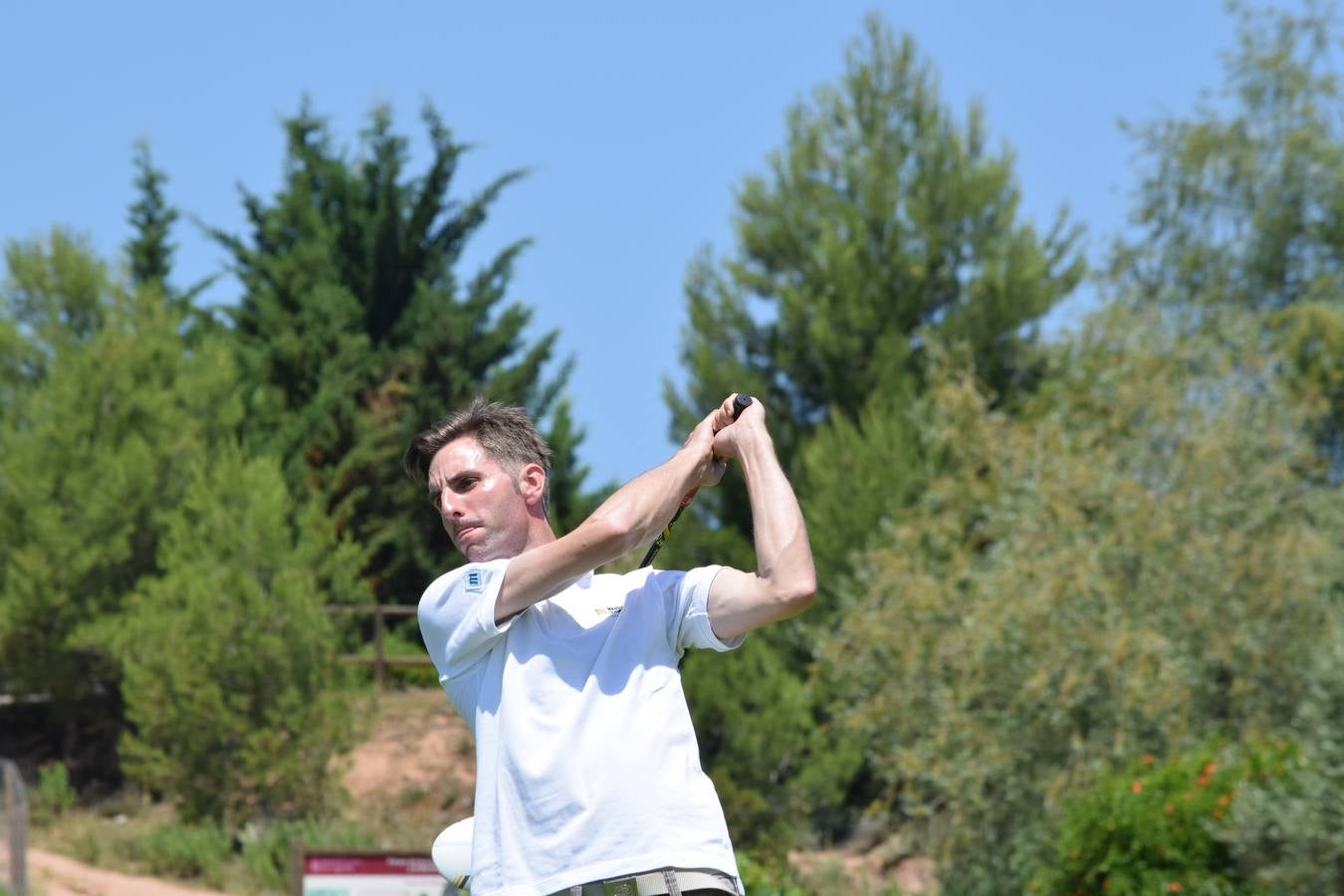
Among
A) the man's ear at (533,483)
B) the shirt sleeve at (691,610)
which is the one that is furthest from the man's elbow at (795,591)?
the man's ear at (533,483)

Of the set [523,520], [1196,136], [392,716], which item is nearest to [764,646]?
[392,716]

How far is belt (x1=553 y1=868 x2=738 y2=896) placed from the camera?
10.4ft

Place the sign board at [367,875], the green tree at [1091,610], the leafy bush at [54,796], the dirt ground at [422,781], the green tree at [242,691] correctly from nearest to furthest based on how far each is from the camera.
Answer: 1. the sign board at [367,875]
2. the green tree at [1091,610]
3. the green tree at [242,691]
4. the leafy bush at [54,796]
5. the dirt ground at [422,781]

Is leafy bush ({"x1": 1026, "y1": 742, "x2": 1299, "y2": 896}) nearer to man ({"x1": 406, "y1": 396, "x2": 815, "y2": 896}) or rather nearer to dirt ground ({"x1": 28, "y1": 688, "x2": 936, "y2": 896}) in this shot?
dirt ground ({"x1": 28, "y1": 688, "x2": 936, "y2": 896})

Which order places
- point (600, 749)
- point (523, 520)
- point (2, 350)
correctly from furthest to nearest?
point (2, 350) < point (523, 520) < point (600, 749)

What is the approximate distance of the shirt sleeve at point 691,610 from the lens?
3.42 metres

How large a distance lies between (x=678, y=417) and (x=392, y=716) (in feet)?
23.7

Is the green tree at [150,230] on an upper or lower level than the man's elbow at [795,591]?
upper

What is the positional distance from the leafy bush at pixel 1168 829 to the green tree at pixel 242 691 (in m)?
9.09

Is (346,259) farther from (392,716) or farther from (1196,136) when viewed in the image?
(1196,136)

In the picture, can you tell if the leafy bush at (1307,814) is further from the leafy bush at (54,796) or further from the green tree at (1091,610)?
the leafy bush at (54,796)

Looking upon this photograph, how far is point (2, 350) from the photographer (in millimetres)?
26312

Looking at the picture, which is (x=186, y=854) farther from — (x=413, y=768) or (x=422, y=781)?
(x=413, y=768)

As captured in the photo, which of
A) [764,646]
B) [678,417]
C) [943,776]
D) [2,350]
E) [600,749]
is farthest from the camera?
[678,417]
